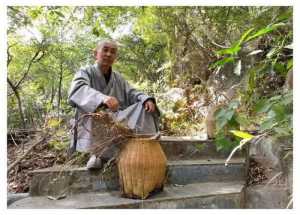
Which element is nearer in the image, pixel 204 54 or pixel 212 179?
pixel 212 179

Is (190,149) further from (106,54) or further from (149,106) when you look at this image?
(106,54)

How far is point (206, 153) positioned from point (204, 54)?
3.93 feet

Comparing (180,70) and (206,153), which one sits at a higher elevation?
(180,70)

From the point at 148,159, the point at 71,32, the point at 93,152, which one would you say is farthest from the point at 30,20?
the point at 148,159

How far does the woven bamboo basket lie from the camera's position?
167 centimetres

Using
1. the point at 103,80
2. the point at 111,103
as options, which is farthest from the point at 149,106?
the point at 103,80

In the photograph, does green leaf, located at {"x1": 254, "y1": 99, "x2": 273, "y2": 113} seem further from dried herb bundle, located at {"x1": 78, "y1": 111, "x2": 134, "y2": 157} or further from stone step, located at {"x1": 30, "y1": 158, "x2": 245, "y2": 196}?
stone step, located at {"x1": 30, "y1": 158, "x2": 245, "y2": 196}

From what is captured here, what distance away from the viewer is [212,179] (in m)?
2.17

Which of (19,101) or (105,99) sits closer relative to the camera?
(105,99)

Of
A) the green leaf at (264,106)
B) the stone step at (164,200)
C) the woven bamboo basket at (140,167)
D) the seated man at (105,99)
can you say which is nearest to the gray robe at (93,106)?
the seated man at (105,99)

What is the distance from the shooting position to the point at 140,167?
166 centimetres

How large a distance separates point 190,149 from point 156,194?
74cm

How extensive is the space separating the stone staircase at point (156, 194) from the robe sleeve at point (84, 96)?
0.41 meters
